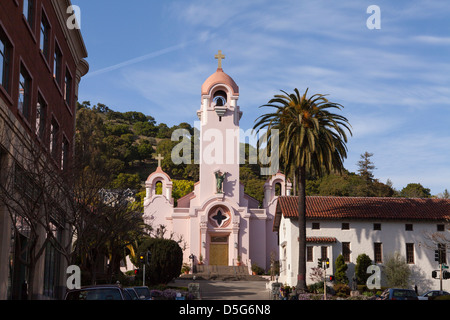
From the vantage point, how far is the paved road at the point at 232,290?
4384 cm

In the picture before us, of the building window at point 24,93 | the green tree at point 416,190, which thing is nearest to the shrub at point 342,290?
the building window at point 24,93

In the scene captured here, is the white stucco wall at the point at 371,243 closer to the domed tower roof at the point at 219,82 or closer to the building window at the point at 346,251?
the building window at the point at 346,251

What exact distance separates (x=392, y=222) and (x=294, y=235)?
8501 mm

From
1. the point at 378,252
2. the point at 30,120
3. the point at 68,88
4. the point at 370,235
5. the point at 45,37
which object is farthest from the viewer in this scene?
the point at 370,235

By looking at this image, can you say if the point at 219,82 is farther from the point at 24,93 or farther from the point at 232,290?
the point at 24,93

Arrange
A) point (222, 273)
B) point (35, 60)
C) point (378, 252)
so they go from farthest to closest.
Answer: point (222, 273), point (378, 252), point (35, 60)

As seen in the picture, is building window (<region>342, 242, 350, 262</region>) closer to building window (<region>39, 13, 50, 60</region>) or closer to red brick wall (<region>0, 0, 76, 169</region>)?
red brick wall (<region>0, 0, 76, 169</region>)

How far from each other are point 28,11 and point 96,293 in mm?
13288

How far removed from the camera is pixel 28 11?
25562 mm

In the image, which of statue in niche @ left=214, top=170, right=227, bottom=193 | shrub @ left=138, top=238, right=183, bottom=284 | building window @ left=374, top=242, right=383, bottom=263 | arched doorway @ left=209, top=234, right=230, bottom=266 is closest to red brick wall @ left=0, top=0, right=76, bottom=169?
shrub @ left=138, top=238, right=183, bottom=284

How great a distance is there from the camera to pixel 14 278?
24.5 meters

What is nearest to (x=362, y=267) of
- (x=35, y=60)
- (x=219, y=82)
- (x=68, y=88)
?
(x=68, y=88)
